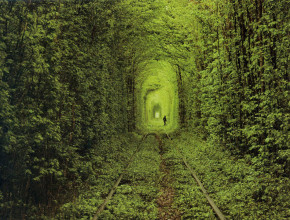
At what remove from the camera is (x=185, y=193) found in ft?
25.2

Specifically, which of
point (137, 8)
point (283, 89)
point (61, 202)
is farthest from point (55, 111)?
point (137, 8)

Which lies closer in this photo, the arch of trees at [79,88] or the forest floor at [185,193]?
the arch of trees at [79,88]

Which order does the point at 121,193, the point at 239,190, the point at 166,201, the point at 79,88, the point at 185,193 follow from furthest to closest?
1. the point at 79,88
2. the point at 121,193
3. the point at 185,193
4. the point at 239,190
5. the point at 166,201

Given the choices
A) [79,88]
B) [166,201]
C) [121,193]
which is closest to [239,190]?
[166,201]

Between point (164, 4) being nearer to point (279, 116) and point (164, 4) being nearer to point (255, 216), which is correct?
point (279, 116)

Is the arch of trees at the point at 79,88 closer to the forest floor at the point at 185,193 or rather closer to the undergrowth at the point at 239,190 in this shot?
the undergrowth at the point at 239,190

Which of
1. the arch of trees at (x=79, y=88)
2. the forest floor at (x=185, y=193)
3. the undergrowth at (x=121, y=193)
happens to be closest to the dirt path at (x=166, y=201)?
the forest floor at (x=185, y=193)

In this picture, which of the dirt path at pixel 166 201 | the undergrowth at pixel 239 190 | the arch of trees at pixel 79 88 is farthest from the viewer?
the dirt path at pixel 166 201

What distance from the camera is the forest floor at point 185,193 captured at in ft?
20.5

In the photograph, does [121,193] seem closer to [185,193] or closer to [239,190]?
[185,193]

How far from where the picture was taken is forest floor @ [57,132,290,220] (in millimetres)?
6238

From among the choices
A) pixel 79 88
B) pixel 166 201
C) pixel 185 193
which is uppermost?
pixel 79 88

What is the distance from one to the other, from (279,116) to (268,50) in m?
2.28

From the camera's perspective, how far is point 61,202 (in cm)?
695
